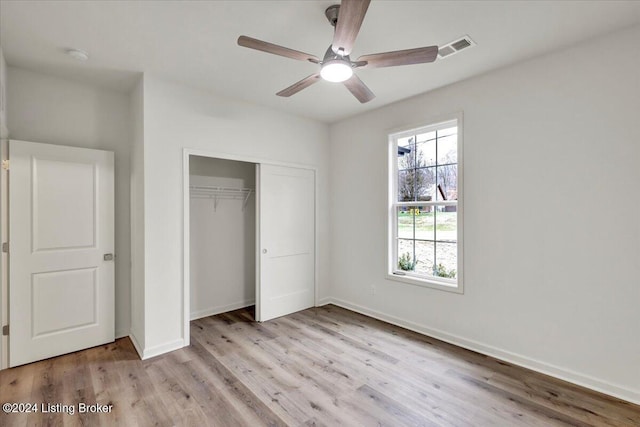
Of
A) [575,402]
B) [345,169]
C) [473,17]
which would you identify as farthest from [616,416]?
[345,169]

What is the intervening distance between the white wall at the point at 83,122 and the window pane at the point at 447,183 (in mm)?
3545

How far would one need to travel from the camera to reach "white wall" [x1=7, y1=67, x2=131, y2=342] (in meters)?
2.96

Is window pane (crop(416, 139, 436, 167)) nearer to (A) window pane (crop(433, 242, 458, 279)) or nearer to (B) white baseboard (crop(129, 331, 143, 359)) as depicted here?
(A) window pane (crop(433, 242, 458, 279))

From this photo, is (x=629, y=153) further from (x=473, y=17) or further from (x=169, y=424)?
(x=169, y=424)

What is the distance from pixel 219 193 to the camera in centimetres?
432

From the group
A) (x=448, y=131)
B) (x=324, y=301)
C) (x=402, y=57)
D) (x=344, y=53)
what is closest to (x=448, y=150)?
(x=448, y=131)

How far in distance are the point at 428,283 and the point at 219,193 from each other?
296cm

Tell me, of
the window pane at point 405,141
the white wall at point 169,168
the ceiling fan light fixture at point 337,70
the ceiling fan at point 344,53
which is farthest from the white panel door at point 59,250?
the window pane at point 405,141

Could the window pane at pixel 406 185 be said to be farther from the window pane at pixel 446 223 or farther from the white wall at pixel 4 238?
the white wall at pixel 4 238

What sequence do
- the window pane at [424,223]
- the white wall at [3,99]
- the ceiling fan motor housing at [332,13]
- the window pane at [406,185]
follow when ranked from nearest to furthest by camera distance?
the ceiling fan motor housing at [332,13] < the white wall at [3,99] < the window pane at [424,223] < the window pane at [406,185]

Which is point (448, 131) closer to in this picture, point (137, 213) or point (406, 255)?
point (406, 255)

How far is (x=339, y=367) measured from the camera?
2.80 meters

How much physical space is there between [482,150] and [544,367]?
2.02 metres

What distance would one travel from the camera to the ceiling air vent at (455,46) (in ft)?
7.98
